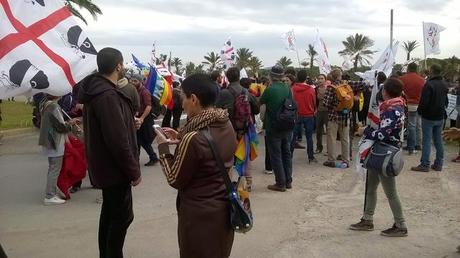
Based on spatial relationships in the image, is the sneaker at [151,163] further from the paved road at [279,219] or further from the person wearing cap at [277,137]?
the person wearing cap at [277,137]

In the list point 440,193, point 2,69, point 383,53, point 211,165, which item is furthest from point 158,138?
point 383,53

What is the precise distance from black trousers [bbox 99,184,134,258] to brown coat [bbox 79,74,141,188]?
102mm

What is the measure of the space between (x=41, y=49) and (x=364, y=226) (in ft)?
12.7

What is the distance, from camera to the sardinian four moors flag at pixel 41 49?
3.65 metres

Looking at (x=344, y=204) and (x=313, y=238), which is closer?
(x=313, y=238)

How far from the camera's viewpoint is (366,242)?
521 centimetres

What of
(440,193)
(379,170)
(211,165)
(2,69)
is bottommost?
(440,193)

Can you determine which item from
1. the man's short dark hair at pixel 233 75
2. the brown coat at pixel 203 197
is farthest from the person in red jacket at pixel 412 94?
the brown coat at pixel 203 197

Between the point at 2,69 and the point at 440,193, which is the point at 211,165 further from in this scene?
the point at 440,193

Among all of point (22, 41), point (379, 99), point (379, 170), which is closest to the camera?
point (22, 41)

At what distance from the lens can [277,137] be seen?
7.44 m

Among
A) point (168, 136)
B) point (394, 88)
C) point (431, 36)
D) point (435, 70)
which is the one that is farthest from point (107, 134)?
point (431, 36)

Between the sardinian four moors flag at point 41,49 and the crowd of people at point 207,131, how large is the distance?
0.67ft

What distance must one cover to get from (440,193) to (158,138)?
17.5 feet
